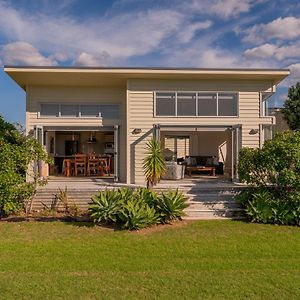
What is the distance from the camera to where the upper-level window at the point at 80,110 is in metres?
15.2

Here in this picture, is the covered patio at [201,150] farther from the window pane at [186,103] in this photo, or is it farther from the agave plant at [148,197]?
the agave plant at [148,197]

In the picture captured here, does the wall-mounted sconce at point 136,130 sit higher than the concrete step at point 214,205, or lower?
higher

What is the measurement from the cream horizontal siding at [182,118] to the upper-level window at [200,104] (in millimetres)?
190

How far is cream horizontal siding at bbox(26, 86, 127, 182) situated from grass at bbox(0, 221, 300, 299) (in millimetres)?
6587

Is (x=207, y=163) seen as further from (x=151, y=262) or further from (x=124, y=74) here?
(x=151, y=262)

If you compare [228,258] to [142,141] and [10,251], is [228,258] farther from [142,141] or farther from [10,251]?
[142,141]

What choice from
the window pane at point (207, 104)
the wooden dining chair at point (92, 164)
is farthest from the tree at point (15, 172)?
the window pane at point (207, 104)

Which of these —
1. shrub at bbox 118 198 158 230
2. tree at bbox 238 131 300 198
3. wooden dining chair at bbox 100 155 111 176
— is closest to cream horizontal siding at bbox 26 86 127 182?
wooden dining chair at bbox 100 155 111 176

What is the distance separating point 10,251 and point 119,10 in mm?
10251

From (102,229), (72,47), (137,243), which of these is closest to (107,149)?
(72,47)

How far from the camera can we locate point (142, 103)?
14.3m

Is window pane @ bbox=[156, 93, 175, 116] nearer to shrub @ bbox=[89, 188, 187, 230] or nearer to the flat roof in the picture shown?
the flat roof

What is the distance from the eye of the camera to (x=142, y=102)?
14.3 m

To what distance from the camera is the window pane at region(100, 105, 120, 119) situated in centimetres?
1540
